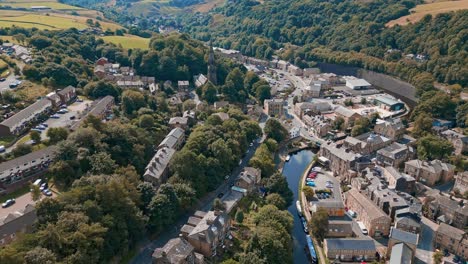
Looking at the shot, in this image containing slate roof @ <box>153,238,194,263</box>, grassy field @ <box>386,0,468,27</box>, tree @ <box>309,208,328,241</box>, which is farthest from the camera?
grassy field @ <box>386,0,468,27</box>

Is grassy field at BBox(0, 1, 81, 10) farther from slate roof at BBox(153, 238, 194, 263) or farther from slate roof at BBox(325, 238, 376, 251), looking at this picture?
slate roof at BBox(325, 238, 376, 251)

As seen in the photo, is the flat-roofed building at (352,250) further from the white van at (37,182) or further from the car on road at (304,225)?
the white van at (37,182)

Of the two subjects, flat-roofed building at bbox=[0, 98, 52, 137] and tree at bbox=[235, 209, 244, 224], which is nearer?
tree at bbox=[235, 209, 244, 224]

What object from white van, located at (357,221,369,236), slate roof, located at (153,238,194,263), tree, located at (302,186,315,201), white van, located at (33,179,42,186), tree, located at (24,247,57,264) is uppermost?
tree, located at (24,247,57,264)

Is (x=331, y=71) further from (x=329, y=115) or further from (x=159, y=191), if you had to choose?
(x=159, y=191)

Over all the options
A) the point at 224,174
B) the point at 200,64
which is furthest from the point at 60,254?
the point at 200,64

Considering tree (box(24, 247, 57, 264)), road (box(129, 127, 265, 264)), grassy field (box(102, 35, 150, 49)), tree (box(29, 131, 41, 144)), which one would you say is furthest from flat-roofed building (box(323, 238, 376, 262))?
grassy field (box(102, 35, 150, 49))

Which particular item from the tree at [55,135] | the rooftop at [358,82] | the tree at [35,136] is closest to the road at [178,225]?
the tree at [55,135]
